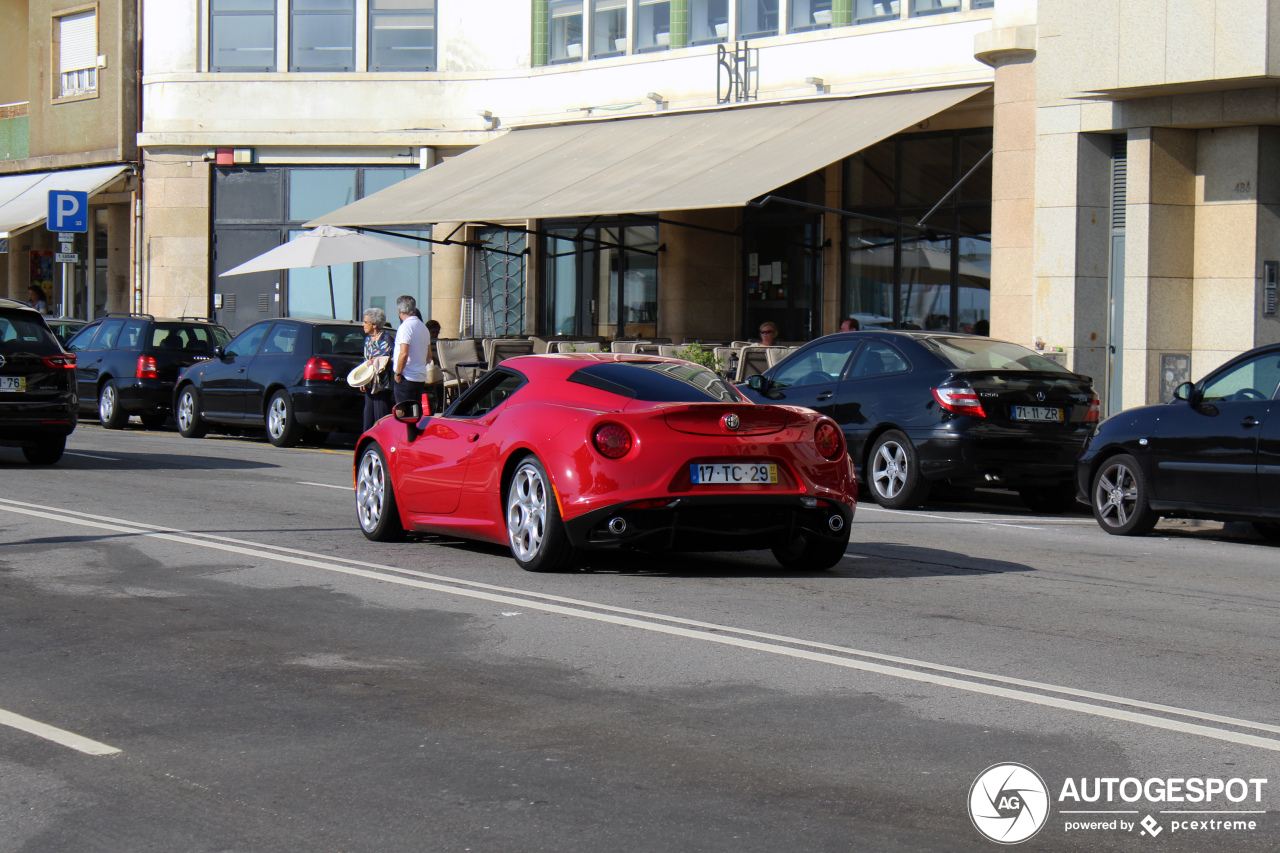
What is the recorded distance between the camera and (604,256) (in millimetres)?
28781

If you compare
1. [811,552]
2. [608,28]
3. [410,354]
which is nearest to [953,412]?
[811,552]

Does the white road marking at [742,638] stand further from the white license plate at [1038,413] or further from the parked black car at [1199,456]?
the white license plate at [1038,413]

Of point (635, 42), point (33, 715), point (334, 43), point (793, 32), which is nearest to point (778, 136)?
point (793, 32)

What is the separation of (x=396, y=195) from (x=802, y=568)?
1743 cm

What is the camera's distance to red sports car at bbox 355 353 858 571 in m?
8.77

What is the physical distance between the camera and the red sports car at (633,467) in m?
8.77

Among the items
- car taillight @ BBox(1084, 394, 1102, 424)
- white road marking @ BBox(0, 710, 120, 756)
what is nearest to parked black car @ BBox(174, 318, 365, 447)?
car taillight @ BBox(1084, 394, 1102, 424)

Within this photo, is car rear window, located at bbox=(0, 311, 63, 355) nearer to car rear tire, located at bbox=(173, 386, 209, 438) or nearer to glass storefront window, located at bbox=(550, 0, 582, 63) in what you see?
car rear tire, located at bbox=(173, 386, 209, 438)

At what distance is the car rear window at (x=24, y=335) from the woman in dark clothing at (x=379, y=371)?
10.8ft

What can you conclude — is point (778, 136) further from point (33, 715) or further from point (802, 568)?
point (33, 715)

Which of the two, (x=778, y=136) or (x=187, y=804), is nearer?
(x=187, y=804)

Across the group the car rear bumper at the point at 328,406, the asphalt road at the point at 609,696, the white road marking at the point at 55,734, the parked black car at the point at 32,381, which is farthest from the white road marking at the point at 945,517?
the white road marking at the point at 55,734

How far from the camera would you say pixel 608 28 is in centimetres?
2770

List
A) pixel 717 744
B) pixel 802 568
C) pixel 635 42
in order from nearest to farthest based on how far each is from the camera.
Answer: pixel 717 744
pixel 802 568
pixel 635 42
